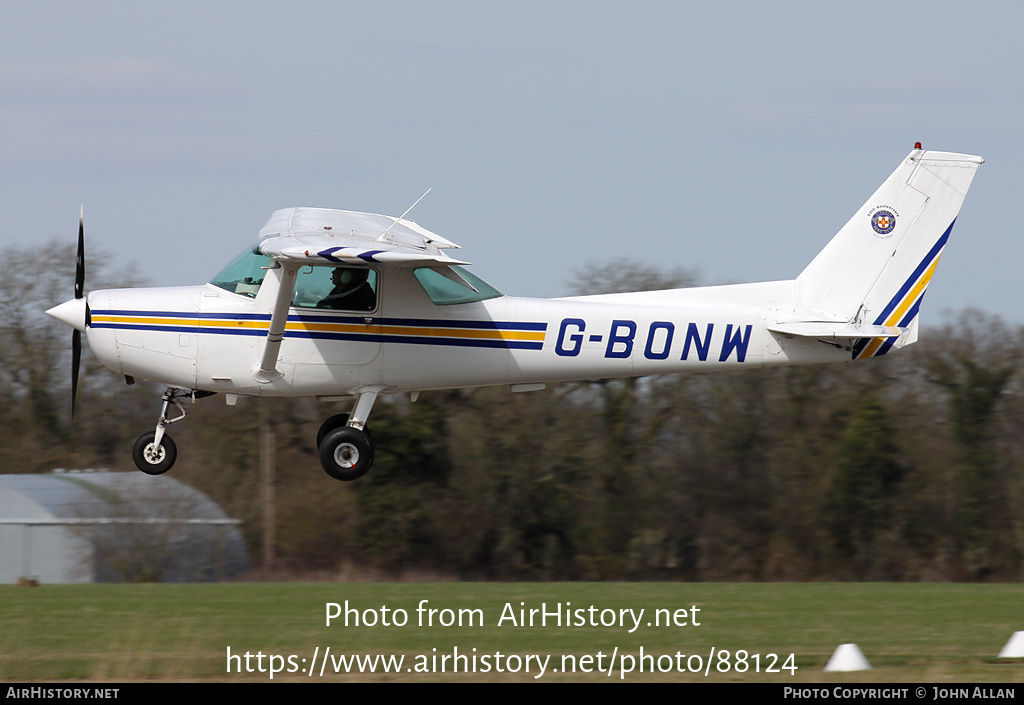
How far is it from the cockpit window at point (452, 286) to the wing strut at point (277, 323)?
1.27m

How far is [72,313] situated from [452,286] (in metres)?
3.59

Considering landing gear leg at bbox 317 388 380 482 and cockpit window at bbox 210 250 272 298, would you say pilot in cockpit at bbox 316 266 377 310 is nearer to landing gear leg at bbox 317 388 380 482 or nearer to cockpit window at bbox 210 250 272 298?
cockpit window at bbox 210 250 272 298

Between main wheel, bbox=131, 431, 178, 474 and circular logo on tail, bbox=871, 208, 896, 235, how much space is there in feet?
24.2

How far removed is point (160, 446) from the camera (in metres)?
11.9

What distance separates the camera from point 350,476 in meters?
11.9

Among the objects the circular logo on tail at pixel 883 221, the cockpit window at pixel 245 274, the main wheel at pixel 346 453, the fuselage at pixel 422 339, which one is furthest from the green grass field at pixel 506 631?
the circular logo on tail at pixel 883 221

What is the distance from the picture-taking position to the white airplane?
11453 millimetres

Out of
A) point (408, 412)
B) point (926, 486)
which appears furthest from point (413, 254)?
point (926, 486)

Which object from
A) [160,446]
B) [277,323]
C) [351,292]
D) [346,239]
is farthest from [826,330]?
[160,446]

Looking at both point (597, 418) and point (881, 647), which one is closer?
point (881, 647)

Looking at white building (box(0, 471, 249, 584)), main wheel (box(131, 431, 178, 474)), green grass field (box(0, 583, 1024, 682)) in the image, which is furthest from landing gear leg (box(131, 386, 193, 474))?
white building (box(0, 471, 249, 584))

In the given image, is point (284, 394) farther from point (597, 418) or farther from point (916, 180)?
point (597, 418)

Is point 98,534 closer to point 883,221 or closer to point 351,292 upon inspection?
point 351,292

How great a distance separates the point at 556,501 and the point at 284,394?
57.4 ft
